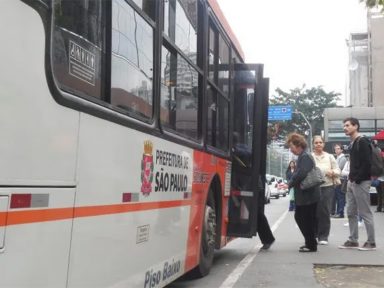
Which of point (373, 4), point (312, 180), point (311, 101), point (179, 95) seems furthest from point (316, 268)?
point (311, 101)

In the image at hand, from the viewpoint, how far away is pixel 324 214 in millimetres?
8875

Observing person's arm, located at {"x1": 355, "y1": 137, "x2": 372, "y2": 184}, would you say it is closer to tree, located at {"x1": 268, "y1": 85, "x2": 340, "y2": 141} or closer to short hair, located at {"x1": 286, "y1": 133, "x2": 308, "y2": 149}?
short hair, located at {"x1": 286, "y1": 133, "x2": 308, "y2": 149}

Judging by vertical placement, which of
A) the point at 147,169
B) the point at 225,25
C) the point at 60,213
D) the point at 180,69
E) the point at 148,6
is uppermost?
the point at 225,25

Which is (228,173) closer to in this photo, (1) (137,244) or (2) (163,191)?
(2) (163,191)

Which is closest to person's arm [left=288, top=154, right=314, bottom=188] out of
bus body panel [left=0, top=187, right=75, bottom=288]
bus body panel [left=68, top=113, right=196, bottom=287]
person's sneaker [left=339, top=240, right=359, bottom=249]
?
person's sneaker [left=339, top=240, right=359, bottom=249]

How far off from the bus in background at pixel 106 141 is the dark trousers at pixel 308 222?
233 cm

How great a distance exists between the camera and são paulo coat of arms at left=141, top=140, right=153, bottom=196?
12.6 ft

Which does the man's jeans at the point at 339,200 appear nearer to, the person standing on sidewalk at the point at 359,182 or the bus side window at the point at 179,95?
the person standing on sidewalk at the point at 359,182

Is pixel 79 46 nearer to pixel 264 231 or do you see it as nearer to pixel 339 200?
pixel 264 231

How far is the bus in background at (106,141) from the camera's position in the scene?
2396 millimetres

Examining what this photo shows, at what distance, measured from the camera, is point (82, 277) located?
116 inches

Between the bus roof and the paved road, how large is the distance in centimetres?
293

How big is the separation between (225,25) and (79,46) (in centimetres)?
402

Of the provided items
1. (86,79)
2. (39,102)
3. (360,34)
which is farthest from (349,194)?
(360,34)
